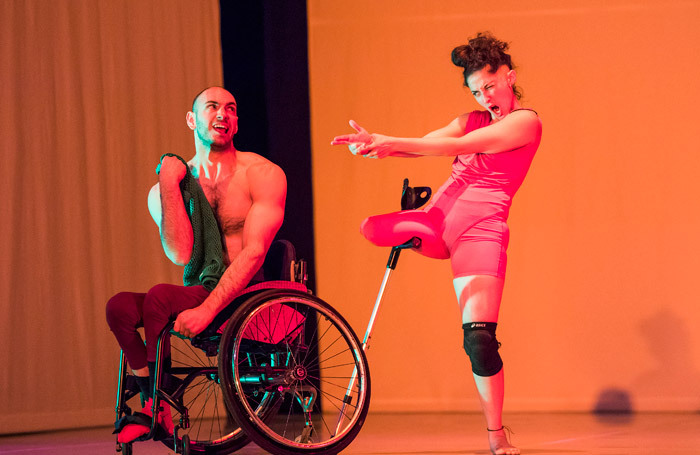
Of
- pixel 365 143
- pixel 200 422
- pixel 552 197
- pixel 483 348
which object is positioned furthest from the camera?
pixel 552 197

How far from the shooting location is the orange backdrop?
4.07 m

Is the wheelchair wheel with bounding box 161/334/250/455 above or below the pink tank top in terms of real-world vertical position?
below

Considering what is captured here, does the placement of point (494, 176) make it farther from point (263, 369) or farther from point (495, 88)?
point (263, 369)

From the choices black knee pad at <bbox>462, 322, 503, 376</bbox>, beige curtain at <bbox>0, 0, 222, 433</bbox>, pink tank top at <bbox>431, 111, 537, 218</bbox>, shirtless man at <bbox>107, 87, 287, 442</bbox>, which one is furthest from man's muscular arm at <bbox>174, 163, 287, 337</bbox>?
beige curtain at <bbox>0, 0, 222, 433</bbox>

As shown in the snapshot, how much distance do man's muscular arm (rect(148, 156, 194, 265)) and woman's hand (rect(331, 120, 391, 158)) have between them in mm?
567

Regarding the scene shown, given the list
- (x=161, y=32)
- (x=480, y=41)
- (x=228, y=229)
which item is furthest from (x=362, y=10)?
(x=228, y=229)

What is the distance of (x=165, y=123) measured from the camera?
423cm

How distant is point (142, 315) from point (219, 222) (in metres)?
0.44

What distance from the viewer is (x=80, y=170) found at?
13.3ft

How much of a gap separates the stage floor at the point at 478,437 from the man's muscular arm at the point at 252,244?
0.80 meters

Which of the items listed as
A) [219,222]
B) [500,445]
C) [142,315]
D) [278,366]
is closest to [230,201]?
[219,222]

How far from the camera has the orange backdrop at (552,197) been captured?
407 centimetres

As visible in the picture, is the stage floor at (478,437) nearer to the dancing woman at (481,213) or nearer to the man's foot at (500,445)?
the man's foot at (500,445)

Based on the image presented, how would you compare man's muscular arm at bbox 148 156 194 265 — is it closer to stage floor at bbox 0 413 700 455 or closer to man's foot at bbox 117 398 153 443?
man's foot at bbox 117 398 153 443
